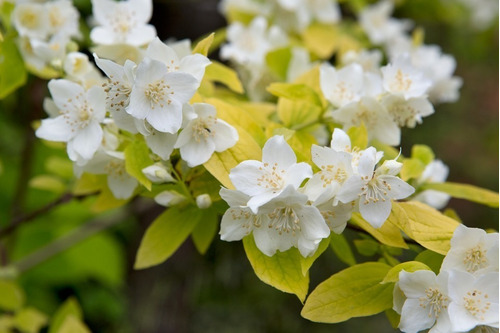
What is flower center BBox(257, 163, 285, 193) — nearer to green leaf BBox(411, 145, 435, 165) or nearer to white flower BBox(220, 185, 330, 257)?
white flower BBox(220, 185, 330, 257)

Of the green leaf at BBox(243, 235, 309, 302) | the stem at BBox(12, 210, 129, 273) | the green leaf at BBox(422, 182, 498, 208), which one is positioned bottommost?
the stem at BBox(12, 210, 129, 273)

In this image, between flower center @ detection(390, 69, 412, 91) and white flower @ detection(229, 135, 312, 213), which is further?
flower center @ detection(390, 69, 412, 91)

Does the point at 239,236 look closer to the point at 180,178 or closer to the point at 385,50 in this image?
the point at 180,178

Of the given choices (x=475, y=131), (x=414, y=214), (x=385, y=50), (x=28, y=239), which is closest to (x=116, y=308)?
(x=28, y=239)

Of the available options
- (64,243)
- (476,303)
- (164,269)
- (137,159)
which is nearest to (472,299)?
(476,303)

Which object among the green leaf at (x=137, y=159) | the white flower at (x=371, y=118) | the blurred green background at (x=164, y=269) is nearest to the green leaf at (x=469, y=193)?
the white flower at (x=371, y=118)

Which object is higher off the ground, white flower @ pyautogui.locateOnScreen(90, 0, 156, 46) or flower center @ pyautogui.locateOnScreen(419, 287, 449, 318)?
white flower @ pyautogui.locateOnScreen(90, 0, 156, 46)

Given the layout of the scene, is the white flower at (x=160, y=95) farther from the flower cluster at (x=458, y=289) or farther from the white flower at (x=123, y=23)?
the flower cluster at (x=458, y=289)

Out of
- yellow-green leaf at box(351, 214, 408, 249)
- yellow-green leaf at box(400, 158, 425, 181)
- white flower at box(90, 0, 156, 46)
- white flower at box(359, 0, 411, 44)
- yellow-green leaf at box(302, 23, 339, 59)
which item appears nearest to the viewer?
yellow-green leaf at box(351, 214, 408, 249)

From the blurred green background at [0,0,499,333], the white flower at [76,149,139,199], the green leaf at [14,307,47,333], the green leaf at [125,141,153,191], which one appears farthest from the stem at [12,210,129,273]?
the green leaf at [125,141,153,191]
